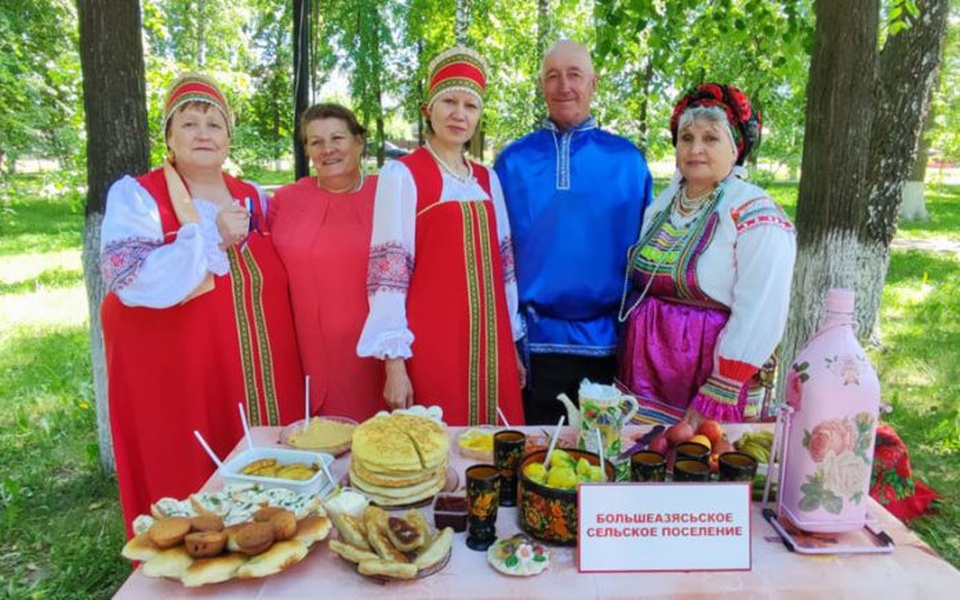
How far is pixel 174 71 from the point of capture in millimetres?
4590

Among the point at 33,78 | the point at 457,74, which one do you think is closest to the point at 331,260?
the point at 457,74

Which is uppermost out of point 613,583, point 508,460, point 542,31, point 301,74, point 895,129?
point 542,31

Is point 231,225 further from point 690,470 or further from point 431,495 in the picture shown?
point 690,470

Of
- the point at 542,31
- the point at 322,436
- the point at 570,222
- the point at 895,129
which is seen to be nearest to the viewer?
the point at 322,436

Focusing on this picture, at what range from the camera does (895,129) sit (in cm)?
398

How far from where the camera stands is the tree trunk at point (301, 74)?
3436 mm

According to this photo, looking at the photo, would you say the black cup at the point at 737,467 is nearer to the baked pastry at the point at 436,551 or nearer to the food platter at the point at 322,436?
the baked pastry at the point at 436,551

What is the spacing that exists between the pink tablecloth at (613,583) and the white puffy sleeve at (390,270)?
1.06 m

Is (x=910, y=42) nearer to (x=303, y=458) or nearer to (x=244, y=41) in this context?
(x=303, y=458)

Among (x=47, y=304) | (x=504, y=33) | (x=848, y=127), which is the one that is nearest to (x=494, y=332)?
(x=848, y=127)

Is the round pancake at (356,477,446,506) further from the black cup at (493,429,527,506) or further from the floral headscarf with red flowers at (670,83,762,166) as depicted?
the floral headscarf with red flowers at (670,83,762,166)

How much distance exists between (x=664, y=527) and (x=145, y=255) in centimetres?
174

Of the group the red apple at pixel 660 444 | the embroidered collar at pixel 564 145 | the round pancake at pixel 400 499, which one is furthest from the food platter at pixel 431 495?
the embroidered collar at pixel 564 145

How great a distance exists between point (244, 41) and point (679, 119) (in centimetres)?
1686
